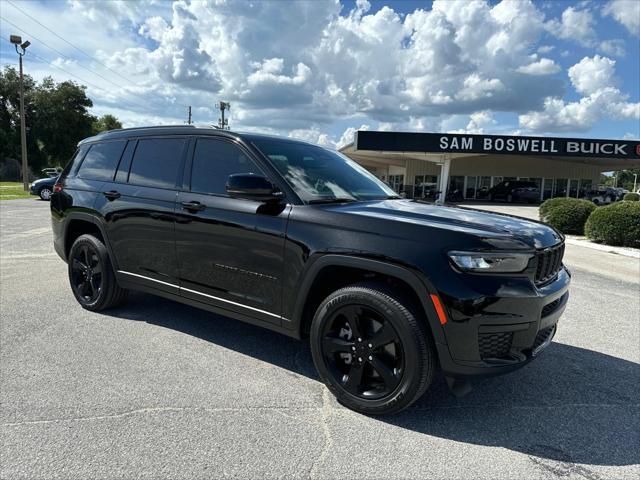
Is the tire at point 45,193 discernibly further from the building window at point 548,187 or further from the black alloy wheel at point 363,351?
the building window at point 548,187

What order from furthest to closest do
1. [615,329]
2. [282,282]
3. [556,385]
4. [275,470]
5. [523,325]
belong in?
1. [615,329]
2. [556,385]
3. [282,282]
4. [523,325]
5. [275,470]

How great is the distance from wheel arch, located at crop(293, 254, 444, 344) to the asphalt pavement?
0.61 meters

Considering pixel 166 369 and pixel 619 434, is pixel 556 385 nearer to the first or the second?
pixel 619 434

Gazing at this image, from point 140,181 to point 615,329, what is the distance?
16.8 feet

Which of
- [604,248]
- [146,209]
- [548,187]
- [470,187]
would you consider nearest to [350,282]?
[146,209]

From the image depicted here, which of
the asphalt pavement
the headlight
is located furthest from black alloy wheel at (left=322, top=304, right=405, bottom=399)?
the headlight

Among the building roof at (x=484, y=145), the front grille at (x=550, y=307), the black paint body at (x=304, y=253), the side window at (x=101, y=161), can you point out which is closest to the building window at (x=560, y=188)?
the building roof at (x=484, y=145)

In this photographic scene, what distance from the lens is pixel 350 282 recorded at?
3.17m

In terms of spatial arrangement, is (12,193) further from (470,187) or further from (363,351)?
(470,187)

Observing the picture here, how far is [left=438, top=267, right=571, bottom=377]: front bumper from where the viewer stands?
2607mm

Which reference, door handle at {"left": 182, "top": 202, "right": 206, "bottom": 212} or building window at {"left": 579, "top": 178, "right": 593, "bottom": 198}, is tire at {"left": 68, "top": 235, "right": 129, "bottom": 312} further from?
building window at {"left": 579, "top": 178, "right": 593, "bottom": 198}

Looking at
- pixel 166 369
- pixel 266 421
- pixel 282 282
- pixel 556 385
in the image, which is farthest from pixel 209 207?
pixel 556 385

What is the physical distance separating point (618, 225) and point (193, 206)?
1179 cm

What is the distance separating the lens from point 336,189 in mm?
3652
